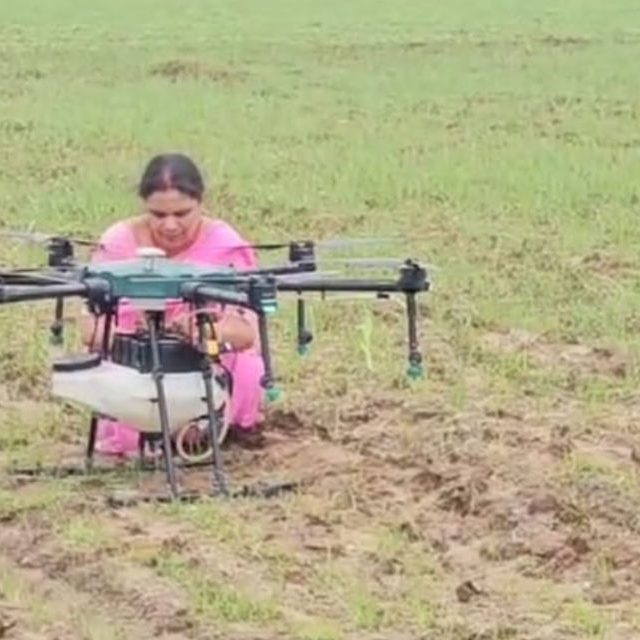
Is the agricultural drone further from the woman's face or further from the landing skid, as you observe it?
the woman's face

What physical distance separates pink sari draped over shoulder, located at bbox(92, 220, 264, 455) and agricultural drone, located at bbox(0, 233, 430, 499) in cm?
11

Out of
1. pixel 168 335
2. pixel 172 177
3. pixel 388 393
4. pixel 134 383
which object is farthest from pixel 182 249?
pixel 388 393

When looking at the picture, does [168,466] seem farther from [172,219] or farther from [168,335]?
[172,219]

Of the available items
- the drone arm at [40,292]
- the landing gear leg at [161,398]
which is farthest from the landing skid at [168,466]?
the drone arm at [40,292]

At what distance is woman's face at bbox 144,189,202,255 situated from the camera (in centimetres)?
660

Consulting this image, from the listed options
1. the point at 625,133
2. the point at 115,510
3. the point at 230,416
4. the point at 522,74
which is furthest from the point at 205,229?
the point at 522,74

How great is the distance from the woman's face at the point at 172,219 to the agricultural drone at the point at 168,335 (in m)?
0.20

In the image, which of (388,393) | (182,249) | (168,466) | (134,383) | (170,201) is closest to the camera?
(168,466)

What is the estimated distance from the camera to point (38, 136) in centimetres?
1566

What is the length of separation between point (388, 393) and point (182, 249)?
3.64ft

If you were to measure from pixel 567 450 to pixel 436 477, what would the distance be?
0.44 m

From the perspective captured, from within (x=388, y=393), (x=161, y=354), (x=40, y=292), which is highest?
(x=40, y=292)

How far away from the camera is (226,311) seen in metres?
6.46

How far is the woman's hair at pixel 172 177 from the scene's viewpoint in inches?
258
